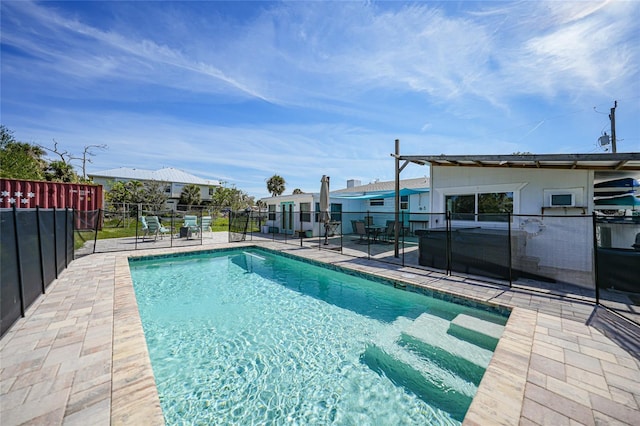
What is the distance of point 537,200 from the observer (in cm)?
681

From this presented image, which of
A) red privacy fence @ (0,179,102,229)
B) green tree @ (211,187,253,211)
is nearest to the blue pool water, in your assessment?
red privacy fence @ (0,179,102,229)

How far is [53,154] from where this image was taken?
23078 millimetres

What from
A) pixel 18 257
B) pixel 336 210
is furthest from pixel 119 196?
pixel 18 257

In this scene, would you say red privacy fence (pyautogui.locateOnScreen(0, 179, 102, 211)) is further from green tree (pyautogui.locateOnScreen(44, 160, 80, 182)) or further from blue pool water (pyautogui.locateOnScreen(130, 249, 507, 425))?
green tree (pyautogui.locateOnScreen(44, 160, 80, 182))

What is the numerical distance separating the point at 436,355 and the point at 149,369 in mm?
3371

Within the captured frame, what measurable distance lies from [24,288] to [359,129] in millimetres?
11656

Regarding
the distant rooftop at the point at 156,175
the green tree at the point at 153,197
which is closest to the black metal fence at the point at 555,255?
the green tree at the point at 153,197

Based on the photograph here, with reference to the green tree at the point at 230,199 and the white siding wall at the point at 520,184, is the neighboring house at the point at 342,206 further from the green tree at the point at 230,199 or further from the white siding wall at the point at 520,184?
the green tree at the point at 230,199

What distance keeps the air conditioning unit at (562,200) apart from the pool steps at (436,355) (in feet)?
15.2

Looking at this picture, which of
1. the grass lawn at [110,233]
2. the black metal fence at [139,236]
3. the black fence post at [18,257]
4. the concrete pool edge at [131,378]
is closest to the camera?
the concrete pool edge at [131,378]

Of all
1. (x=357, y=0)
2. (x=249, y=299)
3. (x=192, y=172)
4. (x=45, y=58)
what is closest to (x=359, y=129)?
(x=357, y=0)

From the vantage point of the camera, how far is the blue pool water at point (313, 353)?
8.42 feet

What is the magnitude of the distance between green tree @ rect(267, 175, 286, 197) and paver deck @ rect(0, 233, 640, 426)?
2986 centimetres

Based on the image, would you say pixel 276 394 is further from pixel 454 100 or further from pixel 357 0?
pixel 454 100
